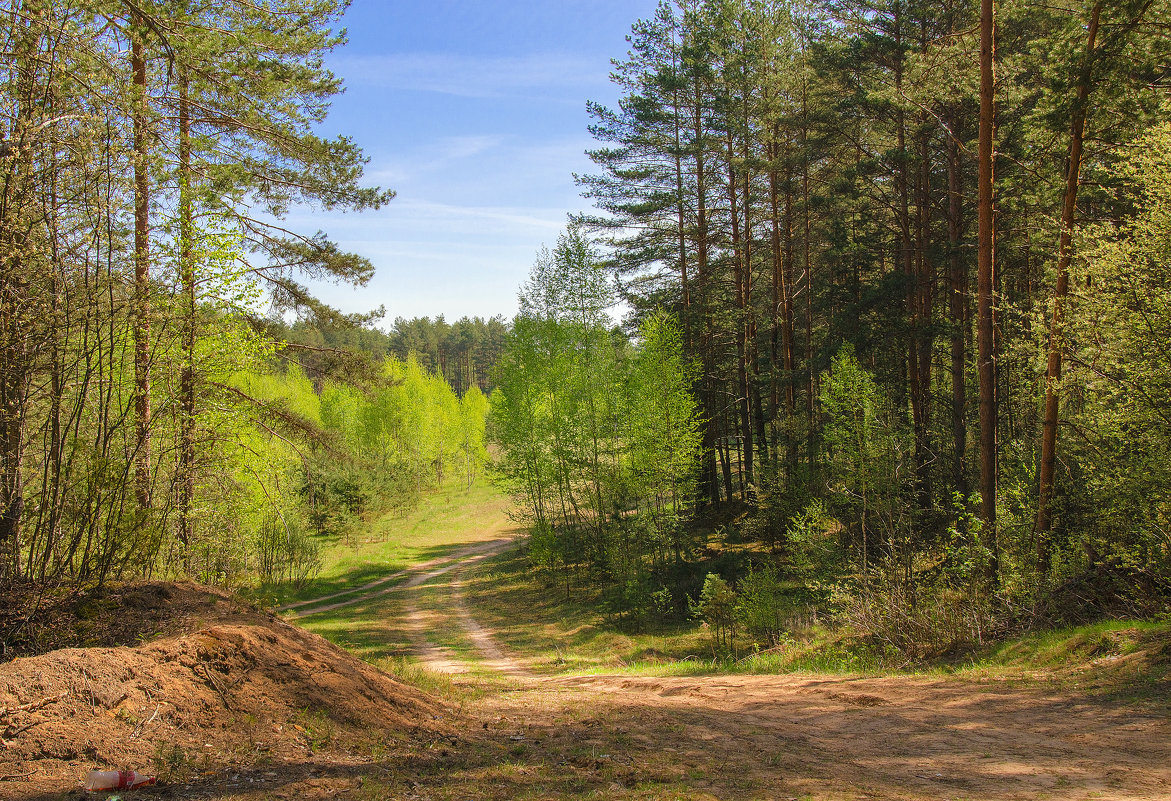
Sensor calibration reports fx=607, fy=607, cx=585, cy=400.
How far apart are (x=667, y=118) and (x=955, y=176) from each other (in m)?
11.0

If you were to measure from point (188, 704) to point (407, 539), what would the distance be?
3124 centimetres

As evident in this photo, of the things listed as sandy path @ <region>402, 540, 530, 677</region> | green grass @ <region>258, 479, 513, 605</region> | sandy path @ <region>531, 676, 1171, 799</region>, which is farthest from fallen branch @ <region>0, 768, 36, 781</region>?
green grass @ <region>258, 479, 513, 605</region>

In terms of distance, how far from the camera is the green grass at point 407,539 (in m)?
24.7

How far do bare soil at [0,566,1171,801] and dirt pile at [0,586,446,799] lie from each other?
1cm

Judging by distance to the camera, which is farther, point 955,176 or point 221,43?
point 955,176

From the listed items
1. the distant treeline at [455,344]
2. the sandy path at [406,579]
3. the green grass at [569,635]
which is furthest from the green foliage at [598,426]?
the distant treeline at [455,344]

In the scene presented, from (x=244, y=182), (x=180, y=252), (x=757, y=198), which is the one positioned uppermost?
(x=757, y=198)

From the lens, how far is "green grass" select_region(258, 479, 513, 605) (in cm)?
2467

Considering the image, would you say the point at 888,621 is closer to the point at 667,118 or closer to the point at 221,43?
the point at 221,43

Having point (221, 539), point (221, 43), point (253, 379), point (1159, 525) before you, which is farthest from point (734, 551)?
point (253, 379)

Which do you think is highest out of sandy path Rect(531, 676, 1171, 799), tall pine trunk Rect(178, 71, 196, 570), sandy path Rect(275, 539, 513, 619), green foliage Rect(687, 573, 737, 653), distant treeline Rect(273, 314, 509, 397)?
distant treeline Rect(273, 314, 509, 397)

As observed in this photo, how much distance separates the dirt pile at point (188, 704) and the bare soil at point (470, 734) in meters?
0.01

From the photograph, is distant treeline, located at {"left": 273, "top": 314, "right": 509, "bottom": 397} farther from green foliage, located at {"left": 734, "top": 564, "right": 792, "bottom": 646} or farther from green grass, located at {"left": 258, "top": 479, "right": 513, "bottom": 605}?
green foliage, located at {"left": 734, "top": 564, "right": 792, "bottom": 646}

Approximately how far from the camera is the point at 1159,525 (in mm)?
8680
